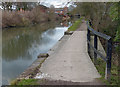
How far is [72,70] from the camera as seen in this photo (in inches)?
169

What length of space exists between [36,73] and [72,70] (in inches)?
39.0

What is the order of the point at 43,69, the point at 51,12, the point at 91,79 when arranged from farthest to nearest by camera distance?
1. the point at 51,12
2. the point at 43,69
3. the point at 91,79

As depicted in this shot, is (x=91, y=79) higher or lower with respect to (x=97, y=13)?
lower

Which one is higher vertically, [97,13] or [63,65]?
[97,13]

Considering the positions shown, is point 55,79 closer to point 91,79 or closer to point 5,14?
point 91,79

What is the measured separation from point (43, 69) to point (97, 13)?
7.99 meters

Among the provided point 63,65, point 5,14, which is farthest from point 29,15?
point 63,65

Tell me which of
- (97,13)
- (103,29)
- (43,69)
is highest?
(97,13)

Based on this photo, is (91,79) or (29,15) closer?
(91,79)

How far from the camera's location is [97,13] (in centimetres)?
1120

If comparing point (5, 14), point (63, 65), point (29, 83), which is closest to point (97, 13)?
point (63, 65)

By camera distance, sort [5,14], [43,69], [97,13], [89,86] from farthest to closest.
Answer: [5,14] → [97,13] → [43,69] → [89,86]

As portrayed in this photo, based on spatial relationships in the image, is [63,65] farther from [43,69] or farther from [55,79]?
[55,79]

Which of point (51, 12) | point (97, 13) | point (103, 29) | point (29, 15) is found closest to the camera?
point (103, 29)
